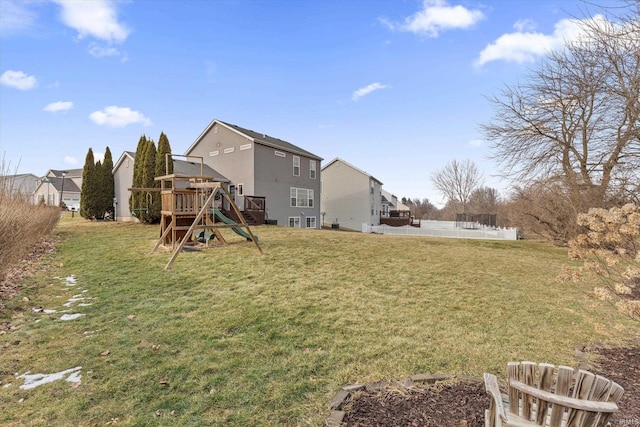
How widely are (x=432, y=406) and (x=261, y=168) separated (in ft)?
68.4

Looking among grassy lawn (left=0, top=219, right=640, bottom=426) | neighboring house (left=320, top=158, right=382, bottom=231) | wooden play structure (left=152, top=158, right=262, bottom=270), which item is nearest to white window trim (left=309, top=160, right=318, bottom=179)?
neighboring house (left=320, top=158, right=382, bottom=231)

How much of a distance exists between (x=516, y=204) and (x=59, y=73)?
23920mm

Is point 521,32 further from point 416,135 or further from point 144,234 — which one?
point 144,234

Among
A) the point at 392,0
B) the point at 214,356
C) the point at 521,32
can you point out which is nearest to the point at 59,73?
the point at 392,0

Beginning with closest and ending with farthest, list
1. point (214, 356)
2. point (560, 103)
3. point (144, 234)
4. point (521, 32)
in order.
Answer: point (214, 356) < point (521, 32) < point (560, 103) < point (144, 234)

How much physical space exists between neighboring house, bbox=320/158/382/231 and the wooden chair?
31534 millimetres

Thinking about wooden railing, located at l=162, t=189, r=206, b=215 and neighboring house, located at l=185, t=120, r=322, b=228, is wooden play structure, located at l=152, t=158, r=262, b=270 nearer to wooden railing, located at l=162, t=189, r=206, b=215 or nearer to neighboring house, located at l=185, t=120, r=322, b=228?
wooden railing, located at l=162, t=189, r=206, b=215

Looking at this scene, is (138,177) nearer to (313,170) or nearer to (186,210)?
(186,210)

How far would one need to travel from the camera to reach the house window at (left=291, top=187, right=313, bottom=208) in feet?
82.6

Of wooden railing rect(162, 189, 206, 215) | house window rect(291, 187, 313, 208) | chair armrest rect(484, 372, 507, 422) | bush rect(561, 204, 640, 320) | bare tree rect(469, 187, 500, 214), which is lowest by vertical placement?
chair armrest rect(484, 372, 507, 422)

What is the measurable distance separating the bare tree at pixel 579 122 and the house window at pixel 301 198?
14.9 meters

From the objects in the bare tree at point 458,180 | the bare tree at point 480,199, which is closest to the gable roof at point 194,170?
the bare tree at point 458,180

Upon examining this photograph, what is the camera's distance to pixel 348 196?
1385 inches

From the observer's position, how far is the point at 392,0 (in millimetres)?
11477
